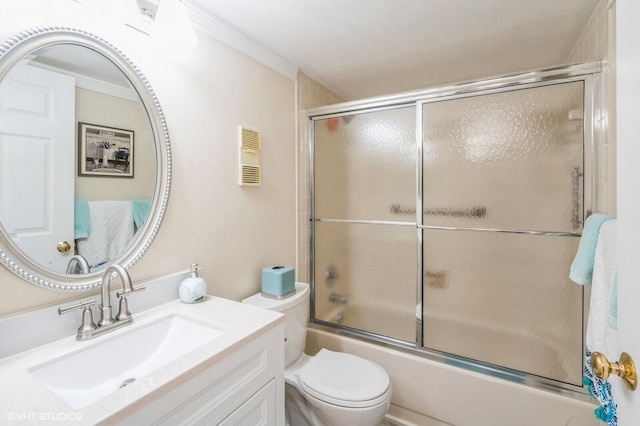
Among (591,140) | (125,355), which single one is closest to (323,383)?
(125,355)

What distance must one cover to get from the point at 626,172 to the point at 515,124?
119 cm

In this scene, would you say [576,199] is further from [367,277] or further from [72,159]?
[72,159]

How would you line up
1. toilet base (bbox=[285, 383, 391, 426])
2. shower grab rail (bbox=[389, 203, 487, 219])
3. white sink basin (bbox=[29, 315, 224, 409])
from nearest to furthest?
white sink basin (bbox=[29, 315, 224, 409]) → toilet base (bbox=[285, 383, 391, 426]) → shower grab rail (bbox=[389, 203, 487, 219])

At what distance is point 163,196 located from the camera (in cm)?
127

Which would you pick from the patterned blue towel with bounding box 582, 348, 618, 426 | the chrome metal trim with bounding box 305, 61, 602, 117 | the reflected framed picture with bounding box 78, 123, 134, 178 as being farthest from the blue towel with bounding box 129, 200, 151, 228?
the patterned blue towel with bounding box 582, 348, 618, 426

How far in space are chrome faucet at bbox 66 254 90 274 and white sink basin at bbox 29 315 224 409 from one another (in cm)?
24

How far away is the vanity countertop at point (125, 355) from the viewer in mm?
630

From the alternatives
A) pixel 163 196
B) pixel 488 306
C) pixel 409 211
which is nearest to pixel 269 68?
pixel 163 196

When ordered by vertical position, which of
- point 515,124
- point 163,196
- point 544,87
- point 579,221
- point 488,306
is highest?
point 544,87

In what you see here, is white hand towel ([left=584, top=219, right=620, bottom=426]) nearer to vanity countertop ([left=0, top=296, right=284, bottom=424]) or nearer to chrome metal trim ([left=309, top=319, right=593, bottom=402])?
chrome metal trim ([left=309, top=319, right=593, bottom=402])

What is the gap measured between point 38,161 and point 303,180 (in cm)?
145

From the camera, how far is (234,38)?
1575 mm

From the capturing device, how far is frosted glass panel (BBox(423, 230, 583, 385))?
1.51 meters

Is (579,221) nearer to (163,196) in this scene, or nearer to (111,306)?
(163,196)
